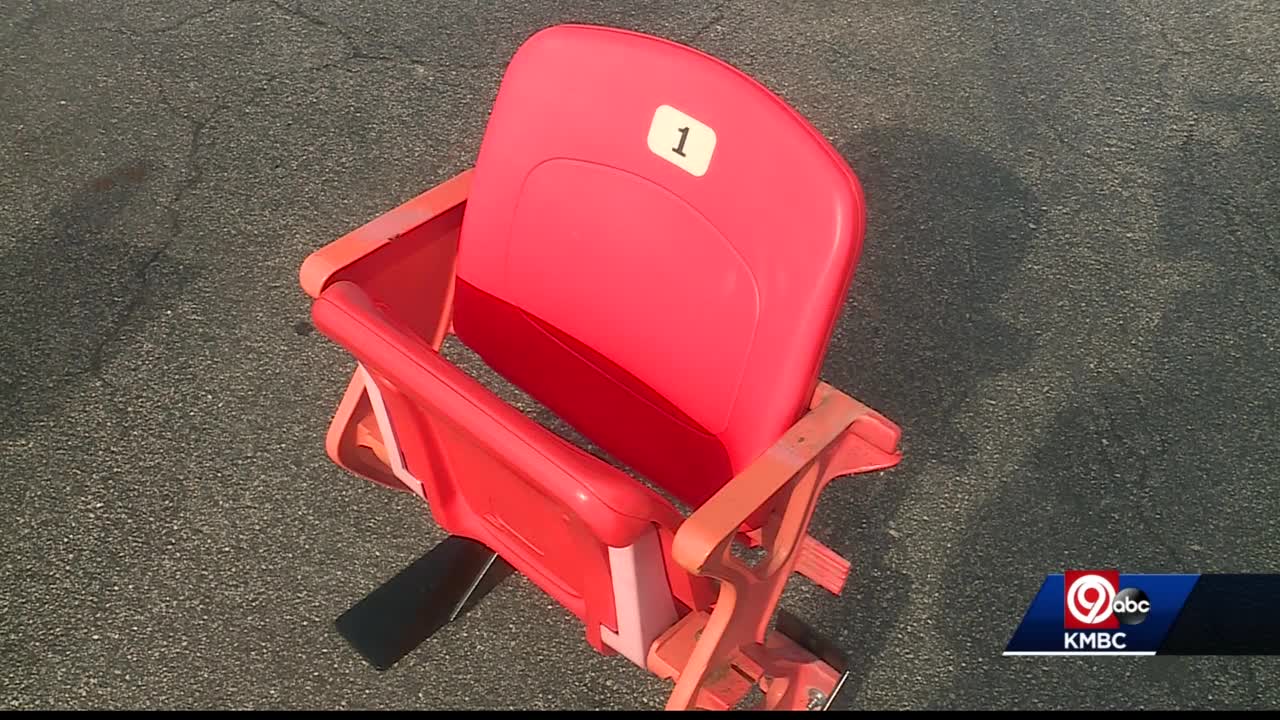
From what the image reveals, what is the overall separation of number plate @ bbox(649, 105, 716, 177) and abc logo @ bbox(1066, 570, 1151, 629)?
3.32 feet

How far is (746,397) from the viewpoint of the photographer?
1.14 meters

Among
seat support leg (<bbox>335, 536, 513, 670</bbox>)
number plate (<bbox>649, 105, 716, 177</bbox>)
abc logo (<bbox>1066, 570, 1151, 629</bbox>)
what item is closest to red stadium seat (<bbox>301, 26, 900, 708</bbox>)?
number plate (<bbox>649, 105, 716, 177</bbox>)

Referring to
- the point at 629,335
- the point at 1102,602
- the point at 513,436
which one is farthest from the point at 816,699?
the point at 513,436

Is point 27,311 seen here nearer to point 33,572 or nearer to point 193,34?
point 33,572

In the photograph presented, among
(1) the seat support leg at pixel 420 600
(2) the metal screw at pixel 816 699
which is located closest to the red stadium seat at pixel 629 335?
(2) the metal screw at pixel 816 699

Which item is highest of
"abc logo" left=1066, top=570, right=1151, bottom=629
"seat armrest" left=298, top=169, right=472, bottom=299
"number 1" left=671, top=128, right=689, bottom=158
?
"number 1" left=671, top=128, right=689, bottom=158

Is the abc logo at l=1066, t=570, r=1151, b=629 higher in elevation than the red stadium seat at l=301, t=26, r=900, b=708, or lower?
lower

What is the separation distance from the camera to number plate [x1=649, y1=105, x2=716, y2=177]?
110 cm

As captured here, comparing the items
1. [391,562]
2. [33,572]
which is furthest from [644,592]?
[33,572]

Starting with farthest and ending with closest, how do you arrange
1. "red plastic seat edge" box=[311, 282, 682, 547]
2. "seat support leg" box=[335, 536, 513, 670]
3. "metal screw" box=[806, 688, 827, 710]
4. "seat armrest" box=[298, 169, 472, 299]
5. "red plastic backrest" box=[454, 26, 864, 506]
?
"seat support leg" box=[335, 536, 513, 670], "metal screw" box=[806, 688, 827, 710], "seat armrest" box=[298, 169, 472, 299], "red plastic backrest" box=[454, 26, 864, 506], "red plastic seat edge" box=[311, 282, 682, 547]

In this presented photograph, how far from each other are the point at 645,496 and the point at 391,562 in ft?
2.90

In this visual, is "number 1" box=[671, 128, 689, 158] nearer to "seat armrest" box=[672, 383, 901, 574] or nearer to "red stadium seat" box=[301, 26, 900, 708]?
"red stadium seat" box=[301, 26, 900, 708]

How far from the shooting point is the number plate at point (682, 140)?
1101mm

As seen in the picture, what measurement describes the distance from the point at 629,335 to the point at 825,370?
0.87 metres
